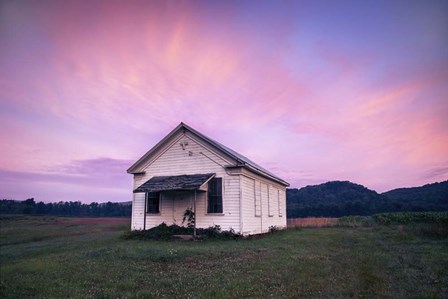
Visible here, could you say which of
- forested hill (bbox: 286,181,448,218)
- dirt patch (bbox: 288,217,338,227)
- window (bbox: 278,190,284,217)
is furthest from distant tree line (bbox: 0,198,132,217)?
window (bbox: 278,190,284,217)

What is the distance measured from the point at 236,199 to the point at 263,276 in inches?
443

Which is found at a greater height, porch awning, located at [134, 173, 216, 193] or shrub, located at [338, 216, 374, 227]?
porch awning, located at [134, 173, 216, 193]

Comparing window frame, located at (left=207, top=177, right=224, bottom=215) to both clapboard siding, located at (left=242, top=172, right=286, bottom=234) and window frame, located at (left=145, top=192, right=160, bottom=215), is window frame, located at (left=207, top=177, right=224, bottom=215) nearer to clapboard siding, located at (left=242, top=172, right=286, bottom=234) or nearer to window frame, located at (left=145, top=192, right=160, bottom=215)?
clapboard siding, located at (left=242, top=172, right=286, bottom=234)

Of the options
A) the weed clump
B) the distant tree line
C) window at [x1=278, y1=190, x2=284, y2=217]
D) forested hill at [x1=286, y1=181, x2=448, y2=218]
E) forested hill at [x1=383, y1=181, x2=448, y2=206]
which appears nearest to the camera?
the weed clump

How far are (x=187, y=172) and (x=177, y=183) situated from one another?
2.05 metres

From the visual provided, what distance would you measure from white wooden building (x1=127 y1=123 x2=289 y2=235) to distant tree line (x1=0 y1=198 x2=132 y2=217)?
86.1 m

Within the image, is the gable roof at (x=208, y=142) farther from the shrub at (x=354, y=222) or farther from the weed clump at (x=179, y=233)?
the shrub at (x=354, y=222)

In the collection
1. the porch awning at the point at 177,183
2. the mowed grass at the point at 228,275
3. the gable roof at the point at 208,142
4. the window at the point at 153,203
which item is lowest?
the mowed grass at the point at 228,275

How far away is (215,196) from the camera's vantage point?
20.5 meters

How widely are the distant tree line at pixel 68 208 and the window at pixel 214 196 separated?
3513 inches

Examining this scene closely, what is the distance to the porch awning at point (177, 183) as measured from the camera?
61.5 feet

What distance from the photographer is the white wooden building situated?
65.1 ft

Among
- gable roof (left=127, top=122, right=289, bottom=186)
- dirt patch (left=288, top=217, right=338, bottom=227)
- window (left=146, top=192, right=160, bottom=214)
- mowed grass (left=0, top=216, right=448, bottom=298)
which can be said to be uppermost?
gable roof (left=127, top=122, right=289, bottom=186)

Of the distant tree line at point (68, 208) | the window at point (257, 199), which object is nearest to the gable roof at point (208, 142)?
the window at point (257, 199)
